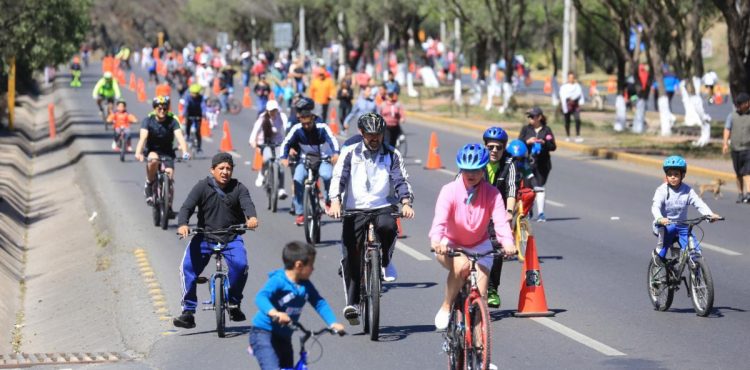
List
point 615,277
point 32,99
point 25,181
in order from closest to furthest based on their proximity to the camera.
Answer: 1. point 615,277
2. point 25,181
3. point 32,99

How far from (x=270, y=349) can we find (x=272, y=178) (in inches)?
524

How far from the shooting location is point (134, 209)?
2208 cm

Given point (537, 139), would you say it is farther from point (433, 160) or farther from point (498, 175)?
point (433, 160)

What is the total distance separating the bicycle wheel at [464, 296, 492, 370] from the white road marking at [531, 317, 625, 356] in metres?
2.32

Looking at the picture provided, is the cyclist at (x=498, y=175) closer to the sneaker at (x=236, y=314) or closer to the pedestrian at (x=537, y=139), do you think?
the sneaker at (x=236, y=314)

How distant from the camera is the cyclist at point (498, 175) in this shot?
492 inches

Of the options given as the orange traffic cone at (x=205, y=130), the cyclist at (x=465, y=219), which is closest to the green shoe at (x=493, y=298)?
the cyclist at (x=465, y=219)

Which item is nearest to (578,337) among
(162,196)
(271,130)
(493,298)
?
(493,298)

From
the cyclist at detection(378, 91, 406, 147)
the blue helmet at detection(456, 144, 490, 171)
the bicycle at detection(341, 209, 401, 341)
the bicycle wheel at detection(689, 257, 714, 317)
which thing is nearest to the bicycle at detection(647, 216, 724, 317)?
the bicycle wheel at detection(689, 257, 714, 317)

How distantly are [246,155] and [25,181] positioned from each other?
4891 mm

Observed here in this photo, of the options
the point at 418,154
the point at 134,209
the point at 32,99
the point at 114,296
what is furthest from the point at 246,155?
the point at 32,99

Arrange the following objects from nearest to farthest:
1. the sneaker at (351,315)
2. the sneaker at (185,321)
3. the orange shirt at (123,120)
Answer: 1. the sneaker at (351,315)
2. the sneaker at (185,321)
3. the orange shirt at (123,120)

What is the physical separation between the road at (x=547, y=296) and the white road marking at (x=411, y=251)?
0.12 feet

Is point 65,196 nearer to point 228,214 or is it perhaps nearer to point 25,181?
point 25,181
